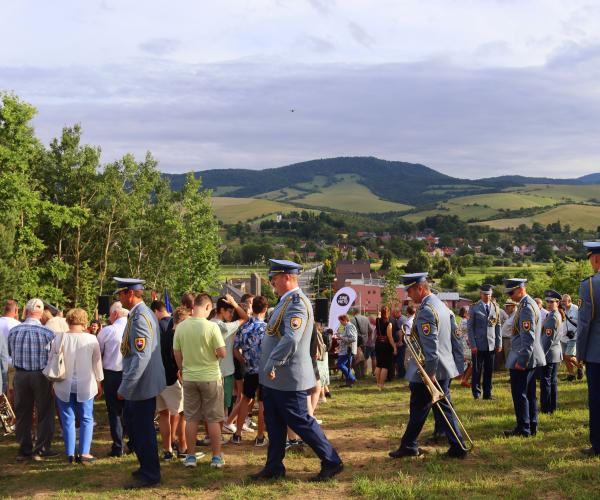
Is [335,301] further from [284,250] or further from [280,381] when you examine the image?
[284,250]

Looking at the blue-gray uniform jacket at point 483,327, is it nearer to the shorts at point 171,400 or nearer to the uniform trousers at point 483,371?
the uniform trousers at point 483,371

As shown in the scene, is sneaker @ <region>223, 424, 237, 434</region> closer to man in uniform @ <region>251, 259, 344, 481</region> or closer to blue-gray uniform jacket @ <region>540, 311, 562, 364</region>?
man in uniform @ <region>251, 259, 344, 481</region>

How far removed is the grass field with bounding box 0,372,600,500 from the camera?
576 centimetres

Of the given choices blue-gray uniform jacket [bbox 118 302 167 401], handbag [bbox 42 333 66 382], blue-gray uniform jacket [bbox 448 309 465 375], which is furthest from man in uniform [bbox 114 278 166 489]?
blue-gray uniform jacket [bbox 448 309 465 375]

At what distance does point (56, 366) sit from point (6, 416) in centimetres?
227

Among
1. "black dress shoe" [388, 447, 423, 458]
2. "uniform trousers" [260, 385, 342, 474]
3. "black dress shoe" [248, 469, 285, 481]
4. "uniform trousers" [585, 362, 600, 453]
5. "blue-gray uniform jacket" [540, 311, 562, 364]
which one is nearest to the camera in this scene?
"uniform trousers" [260, 385, 342, 474]

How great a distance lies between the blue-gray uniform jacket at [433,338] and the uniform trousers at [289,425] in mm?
1201

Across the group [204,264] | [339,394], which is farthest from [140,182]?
[339,394]

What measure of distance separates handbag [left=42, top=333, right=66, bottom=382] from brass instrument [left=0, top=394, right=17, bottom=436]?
161cm

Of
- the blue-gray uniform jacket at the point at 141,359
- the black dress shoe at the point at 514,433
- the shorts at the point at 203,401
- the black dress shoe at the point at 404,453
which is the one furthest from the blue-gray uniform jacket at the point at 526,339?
the blue-gray uniform jacket at the point at 141,359

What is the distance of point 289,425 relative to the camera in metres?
6.09

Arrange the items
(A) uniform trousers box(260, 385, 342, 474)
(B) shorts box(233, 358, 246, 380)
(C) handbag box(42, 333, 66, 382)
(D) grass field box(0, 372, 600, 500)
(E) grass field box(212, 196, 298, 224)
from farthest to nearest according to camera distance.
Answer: (E) grass field box(212, 196, 298, 224) → (B) shorts box(233, 358, 246, 380) → (C) handbag box(42, 333, 66, 382) → (A) uniform trousers box(260, 385, 342, 474) → (D) grass field box(0, 372, 600, 500)

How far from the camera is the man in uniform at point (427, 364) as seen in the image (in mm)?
6641

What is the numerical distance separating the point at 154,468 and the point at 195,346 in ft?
4.05
